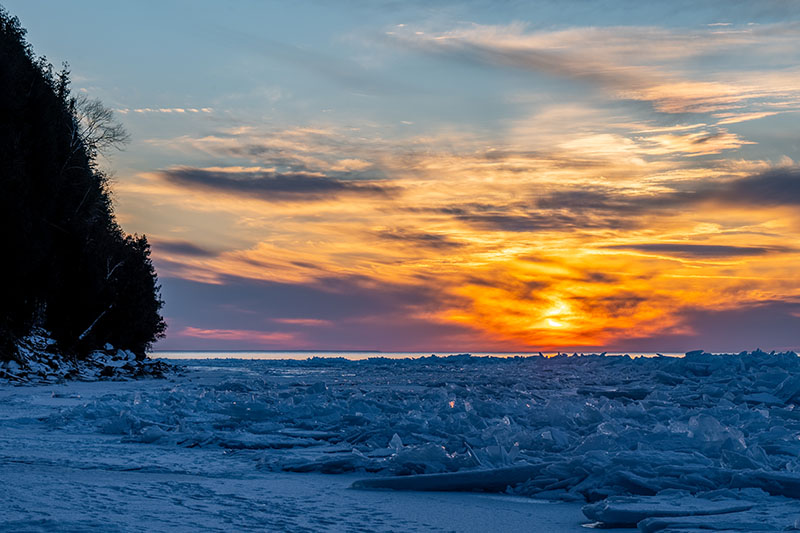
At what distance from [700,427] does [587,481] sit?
1582mm

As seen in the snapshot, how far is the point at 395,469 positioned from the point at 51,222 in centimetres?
2290

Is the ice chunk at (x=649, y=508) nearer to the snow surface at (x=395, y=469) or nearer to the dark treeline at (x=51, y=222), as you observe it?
the snow surface at (x=395, y=469)

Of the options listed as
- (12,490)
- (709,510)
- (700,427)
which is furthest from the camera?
(700,427)

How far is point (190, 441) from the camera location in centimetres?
727

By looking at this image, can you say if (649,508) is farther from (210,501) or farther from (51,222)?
(51,222)

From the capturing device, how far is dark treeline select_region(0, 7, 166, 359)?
2042 centimetres

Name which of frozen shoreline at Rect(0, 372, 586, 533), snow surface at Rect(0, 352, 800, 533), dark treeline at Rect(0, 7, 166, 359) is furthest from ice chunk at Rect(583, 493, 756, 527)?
dark treeline at Rect(0, 7, 166, 359)

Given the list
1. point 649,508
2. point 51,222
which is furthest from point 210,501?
point 51,222

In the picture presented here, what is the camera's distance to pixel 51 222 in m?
24.8

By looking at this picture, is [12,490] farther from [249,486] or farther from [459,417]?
[459,417]

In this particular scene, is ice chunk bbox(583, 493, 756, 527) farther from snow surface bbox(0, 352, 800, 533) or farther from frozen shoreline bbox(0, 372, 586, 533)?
frozen shoreline bbox(0, 372, 586, 533)

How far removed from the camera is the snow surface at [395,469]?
399 cm

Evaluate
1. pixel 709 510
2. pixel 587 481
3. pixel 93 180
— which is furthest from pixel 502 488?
pixel 93 180

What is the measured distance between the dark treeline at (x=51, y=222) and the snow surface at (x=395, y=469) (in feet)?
42.1
